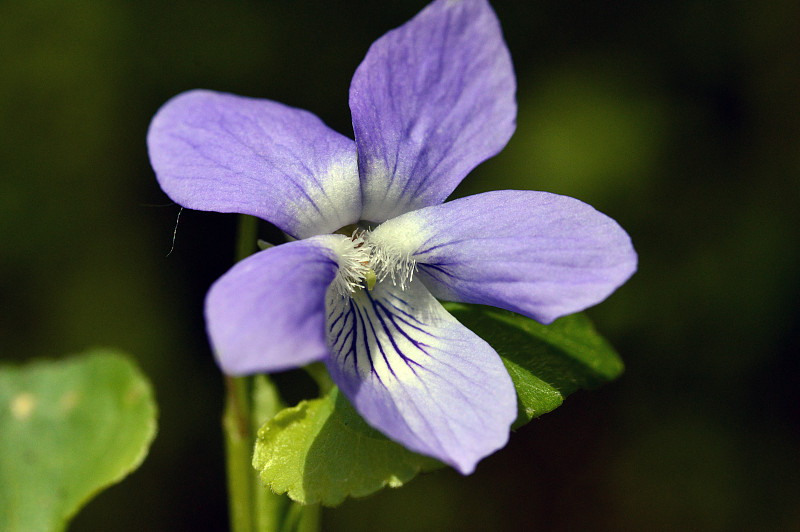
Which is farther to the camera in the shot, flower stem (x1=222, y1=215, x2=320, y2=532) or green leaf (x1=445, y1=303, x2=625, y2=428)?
flower stem (x1=222, y1=215, x2=320, y2=532)

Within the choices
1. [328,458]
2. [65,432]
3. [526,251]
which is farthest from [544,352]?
[65,432]

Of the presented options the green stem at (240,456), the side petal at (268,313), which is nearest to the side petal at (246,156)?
the side petal at (268,313)

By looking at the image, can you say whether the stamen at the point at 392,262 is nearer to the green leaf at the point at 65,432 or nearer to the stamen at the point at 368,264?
the stamen at the point at 368,264

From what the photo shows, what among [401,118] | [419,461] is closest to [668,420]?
[419,461]

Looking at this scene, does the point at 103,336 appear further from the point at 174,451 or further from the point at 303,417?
the point at 303,417

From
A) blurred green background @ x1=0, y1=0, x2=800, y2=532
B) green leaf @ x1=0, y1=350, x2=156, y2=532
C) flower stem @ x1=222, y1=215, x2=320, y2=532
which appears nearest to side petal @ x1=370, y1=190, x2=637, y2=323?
flower stem @ x1=222, y1=215, x2=320, y2=532

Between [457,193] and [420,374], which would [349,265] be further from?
[457,193]

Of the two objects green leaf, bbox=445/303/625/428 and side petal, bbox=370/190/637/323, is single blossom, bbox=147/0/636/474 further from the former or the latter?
green leaf, bbox=445/303/625/428
